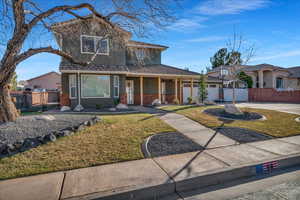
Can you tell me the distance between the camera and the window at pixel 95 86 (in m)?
11.3

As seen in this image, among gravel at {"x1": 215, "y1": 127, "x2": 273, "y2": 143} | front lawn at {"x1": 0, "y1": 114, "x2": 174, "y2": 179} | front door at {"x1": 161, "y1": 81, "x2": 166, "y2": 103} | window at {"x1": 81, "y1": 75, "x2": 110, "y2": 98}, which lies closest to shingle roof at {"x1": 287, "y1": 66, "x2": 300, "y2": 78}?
front door at {"x1": 161, "y1": 81, "x2": 166, "y2": 103}

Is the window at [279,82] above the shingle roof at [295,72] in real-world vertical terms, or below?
below

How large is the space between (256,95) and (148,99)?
594 inches

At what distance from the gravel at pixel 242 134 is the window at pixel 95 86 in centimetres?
853

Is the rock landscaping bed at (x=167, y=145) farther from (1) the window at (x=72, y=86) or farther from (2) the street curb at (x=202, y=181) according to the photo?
(1) the window at (x=72, y=86)

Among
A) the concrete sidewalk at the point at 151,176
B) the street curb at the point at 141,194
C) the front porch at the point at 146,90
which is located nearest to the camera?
the street curb at the point at 141,194

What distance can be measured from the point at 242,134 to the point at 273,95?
18.1 m

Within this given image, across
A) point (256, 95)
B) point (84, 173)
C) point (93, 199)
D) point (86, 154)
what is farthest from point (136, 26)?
point (256, 95)

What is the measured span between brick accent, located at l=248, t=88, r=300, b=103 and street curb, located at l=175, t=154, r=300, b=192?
1891 cm

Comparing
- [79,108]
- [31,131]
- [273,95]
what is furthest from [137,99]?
[273,95]

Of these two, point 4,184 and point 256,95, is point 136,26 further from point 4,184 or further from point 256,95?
point 256,95

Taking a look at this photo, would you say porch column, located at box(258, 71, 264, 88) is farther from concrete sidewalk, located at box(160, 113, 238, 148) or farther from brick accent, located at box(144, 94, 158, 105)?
concrete sidewalk, located at box(160, 113, 238, 148)

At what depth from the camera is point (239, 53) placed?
369 inches

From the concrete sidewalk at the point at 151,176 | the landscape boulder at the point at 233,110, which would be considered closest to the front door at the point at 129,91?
the landscape boulder at the point at 233,110
